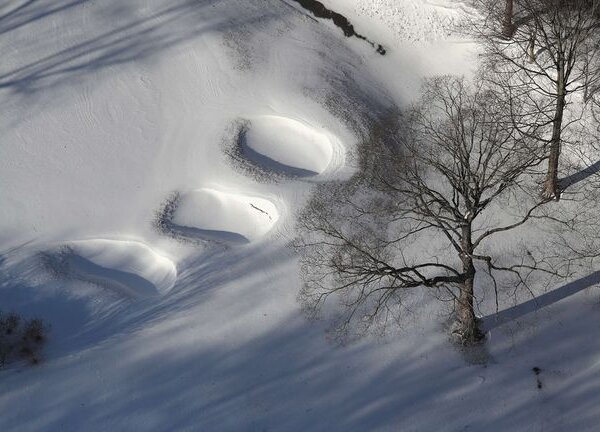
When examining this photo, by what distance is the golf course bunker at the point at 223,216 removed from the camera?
757 inches

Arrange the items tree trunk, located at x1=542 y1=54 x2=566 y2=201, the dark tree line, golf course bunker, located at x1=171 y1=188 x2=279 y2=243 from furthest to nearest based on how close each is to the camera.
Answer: golf course bunker, located at x1=171 y1=188 x2=279 y2=243 → the dark tree line → tree trunk, located at x1=542 y1=54 x2=566 y2=201

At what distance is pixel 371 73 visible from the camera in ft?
70.8

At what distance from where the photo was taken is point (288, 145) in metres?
20.3

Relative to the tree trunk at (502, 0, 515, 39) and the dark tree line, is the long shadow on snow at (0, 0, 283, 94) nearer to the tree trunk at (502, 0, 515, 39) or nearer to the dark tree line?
the dark tree line

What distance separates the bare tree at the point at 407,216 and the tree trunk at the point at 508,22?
2150mm

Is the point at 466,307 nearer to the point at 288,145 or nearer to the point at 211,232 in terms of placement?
the point at 288,145

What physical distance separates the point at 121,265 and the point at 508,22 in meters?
14.8

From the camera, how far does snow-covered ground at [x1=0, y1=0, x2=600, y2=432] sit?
16.8m

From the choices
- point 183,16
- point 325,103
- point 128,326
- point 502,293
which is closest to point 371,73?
Answer: point 325,103

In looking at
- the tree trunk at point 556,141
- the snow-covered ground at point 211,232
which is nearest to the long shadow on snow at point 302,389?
the snow-covered ground at point 211,232

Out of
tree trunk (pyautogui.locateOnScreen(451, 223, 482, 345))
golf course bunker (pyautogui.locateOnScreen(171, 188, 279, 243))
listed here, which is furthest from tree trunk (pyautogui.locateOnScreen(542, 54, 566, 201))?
golf course bunker (pyautogui.locateOnScreen(171, 188, 279, 243))

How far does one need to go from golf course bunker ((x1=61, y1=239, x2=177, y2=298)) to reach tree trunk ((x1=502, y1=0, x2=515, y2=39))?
13413 mm

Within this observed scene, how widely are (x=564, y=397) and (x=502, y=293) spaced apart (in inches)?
127

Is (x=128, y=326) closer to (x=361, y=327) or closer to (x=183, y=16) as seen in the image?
(x=361, y=327)
